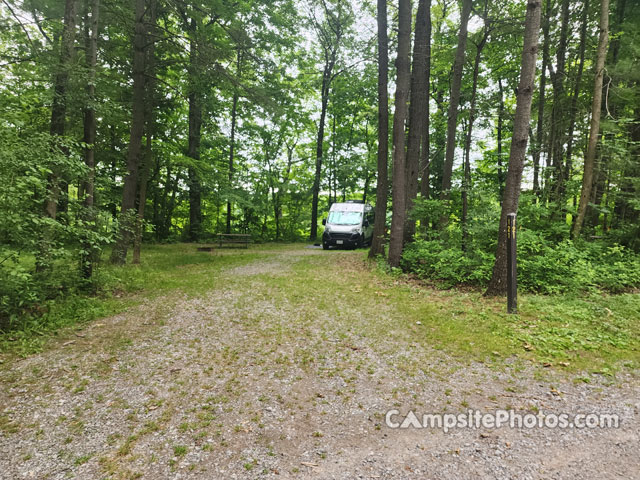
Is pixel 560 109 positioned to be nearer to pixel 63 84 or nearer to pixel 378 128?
pixel 378 128

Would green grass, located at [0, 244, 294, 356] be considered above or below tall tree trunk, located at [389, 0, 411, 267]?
below

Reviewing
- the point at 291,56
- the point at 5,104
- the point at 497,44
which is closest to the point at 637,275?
the point at 497,44

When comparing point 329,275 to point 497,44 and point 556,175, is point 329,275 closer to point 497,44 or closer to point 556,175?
point 556,175

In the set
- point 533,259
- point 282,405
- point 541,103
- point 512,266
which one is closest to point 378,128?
point 541,103

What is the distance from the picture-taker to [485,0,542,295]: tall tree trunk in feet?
19.4

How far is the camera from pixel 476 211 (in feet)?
28.8

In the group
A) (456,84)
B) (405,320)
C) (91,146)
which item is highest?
(456,84)

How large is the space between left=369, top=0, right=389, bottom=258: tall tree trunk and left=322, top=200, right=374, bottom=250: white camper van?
5.03m

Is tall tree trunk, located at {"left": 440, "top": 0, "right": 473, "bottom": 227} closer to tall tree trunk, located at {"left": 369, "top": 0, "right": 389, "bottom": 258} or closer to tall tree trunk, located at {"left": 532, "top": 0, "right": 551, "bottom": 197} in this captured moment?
tall tree trunk, located at {"left": 369, "top": 0, "right": 389, "bottom": 258}

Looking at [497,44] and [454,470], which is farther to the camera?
[497,44]

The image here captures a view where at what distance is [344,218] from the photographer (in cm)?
1708

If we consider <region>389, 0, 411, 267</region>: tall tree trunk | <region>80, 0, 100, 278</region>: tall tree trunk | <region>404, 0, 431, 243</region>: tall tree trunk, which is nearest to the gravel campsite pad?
<region>80, 0, 100, 278</region>: tall tree trunk

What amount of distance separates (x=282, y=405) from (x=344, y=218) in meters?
14.3

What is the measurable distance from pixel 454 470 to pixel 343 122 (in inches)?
944
